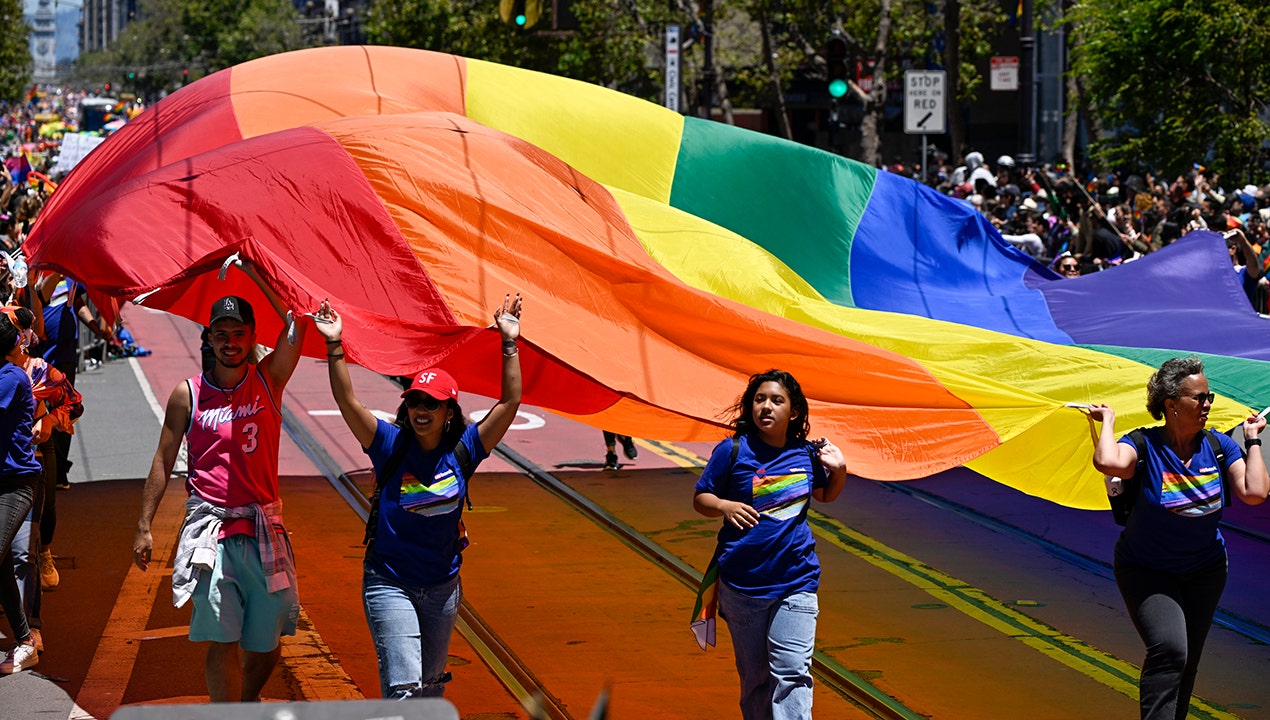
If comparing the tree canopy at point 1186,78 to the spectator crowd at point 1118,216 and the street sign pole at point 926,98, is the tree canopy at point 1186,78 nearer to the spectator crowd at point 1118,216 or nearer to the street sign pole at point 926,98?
the spectator crowd at point 1118,216

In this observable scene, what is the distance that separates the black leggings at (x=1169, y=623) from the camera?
650 cm

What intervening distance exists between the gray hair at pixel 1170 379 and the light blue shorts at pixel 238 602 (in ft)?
11.7

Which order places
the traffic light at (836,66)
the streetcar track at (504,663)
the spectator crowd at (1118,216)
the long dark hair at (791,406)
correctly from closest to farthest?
1. the long dark hair at (791,406)
2. the streetcar track at (504,663)
3. the spectator crowd at (1118,216)
4. the traffic light at (836,66)

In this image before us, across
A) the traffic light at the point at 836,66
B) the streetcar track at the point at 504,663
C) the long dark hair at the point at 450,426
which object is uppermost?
the traffic light at the point at 836,66

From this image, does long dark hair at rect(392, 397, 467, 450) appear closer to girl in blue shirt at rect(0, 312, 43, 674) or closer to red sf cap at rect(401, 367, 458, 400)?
red sf cap at rect(401, 367, 458, 400)

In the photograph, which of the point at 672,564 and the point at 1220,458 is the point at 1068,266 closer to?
the point at 672,564

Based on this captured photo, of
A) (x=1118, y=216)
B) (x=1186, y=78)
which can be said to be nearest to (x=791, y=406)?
(x=1118, y=216)

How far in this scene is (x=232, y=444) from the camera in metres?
6.45

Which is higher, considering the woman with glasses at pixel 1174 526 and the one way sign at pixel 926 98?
the one way sign at pixel 926 98

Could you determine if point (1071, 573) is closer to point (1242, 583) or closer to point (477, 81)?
point (1242, 583)

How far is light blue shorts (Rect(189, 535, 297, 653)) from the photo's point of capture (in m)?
6.40

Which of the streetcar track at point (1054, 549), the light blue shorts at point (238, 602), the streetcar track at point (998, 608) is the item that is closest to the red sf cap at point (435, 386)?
the light blue shorts at point (238, 602)

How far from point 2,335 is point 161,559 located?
3492 mm

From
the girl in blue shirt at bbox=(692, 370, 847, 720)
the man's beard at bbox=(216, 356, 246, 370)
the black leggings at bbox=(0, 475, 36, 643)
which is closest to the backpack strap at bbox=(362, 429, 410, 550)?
the man's beard at bbox=(216, 356, 246, 370)
